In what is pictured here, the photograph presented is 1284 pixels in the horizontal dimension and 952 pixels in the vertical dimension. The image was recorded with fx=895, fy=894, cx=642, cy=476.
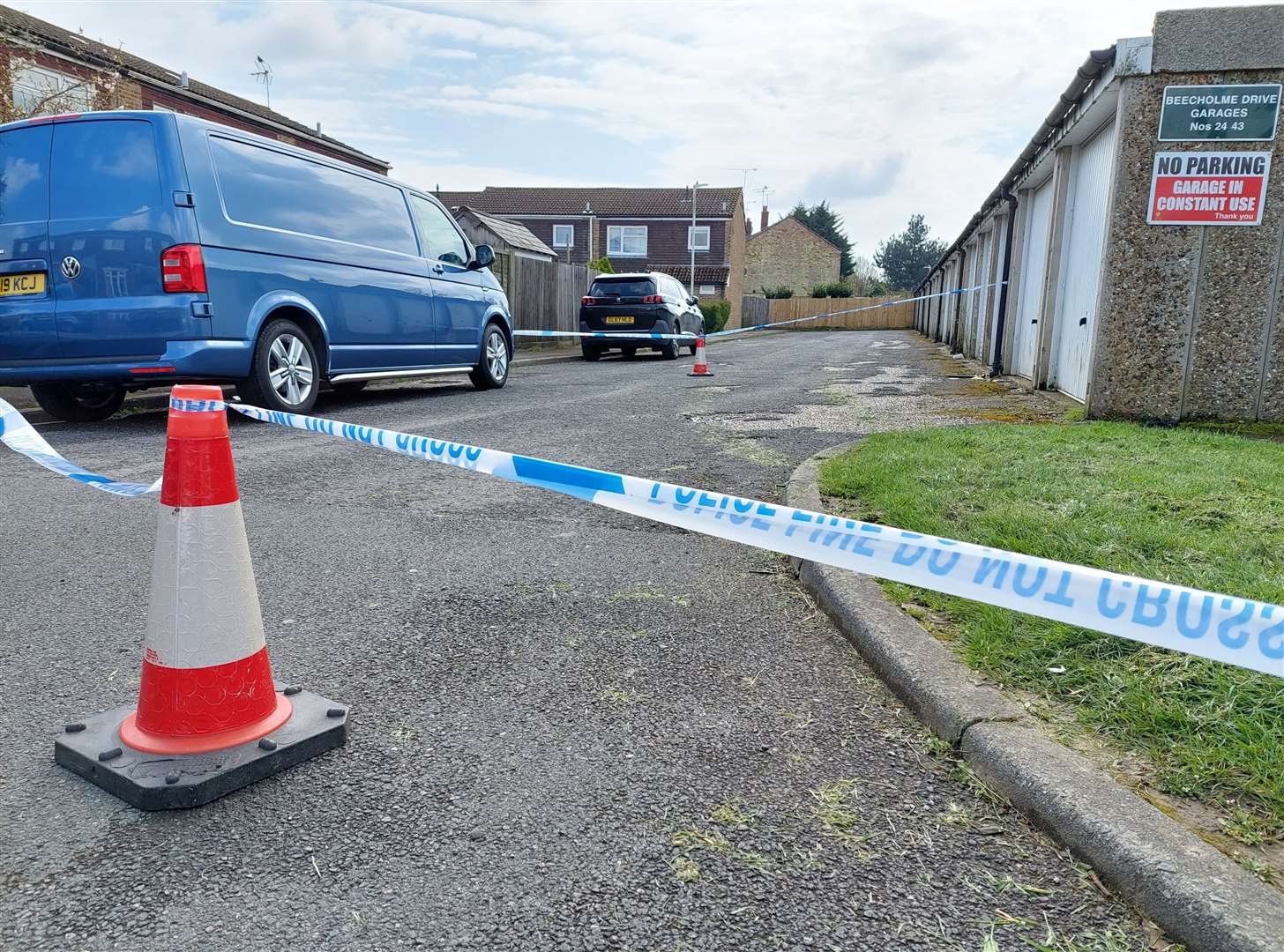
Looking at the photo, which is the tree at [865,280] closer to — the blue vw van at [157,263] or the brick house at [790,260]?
the brick house at [790,260]

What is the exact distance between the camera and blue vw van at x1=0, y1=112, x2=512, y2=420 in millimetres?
6266

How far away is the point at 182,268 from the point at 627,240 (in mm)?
47062

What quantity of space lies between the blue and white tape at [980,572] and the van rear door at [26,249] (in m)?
5.51

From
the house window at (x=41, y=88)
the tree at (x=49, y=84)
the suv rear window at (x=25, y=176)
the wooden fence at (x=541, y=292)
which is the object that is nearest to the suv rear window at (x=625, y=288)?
the wooden fence at (x=541, y=292)

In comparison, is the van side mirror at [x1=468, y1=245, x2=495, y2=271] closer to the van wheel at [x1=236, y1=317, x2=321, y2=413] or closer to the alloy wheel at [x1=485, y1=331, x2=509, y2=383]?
the alloy wheel at [x1=485, y1=331, x2=509, y2=383]

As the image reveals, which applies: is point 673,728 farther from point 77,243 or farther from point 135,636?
point 77,243

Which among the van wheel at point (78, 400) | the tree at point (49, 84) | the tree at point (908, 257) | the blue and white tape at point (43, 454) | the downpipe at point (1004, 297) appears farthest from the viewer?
the tree at point (908, 257)

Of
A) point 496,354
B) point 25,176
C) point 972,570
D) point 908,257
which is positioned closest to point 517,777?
point 972,570

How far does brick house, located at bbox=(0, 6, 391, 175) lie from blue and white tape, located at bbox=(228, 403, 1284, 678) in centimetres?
1143

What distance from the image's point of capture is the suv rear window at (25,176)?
638 centimetres

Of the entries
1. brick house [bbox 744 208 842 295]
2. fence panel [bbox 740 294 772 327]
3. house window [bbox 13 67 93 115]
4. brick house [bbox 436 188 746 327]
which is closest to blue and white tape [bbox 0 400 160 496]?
house window [bbox 13 67 93 115]

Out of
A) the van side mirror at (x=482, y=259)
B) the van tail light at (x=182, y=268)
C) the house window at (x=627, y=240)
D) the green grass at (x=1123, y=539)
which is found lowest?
the green grass at (x=1123, y=539)

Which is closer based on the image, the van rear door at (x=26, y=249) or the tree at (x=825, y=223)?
the van rear door at (x=26, y=249)

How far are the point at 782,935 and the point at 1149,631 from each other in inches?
34.4
